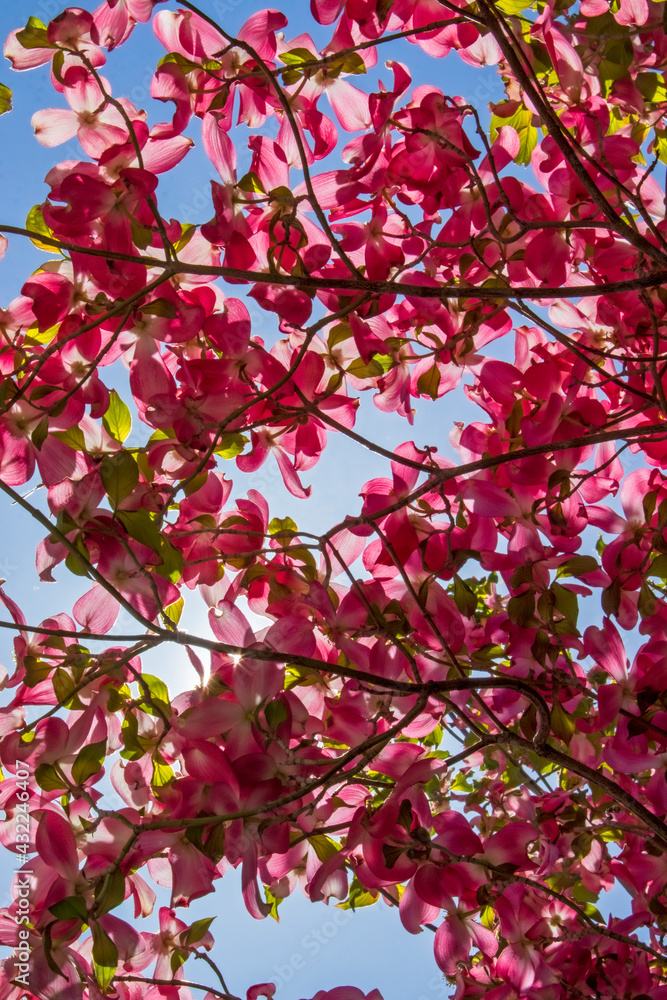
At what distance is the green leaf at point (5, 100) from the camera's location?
0.86 meters

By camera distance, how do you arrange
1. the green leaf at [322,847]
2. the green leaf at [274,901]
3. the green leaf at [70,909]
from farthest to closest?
the green leaf at [274,901]
the green leaf at [322,847]
the green leaf at [70,909]

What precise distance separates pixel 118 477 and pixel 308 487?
0.32 meters

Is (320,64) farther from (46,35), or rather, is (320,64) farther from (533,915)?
(533,915)

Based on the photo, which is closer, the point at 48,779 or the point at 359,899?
the point at 48,779

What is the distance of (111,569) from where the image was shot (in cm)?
82

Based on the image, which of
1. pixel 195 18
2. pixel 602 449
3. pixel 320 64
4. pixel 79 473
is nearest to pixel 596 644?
pixel 602 449

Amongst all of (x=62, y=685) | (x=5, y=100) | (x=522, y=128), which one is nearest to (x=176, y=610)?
(x=62, y=685)

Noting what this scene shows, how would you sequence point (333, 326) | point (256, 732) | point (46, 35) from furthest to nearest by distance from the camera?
point (333, 326), point (46, 35), point (256, 732)

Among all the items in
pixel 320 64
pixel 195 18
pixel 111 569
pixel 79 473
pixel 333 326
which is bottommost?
pixel 111 569

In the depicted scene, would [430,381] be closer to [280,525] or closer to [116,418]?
[280,525]

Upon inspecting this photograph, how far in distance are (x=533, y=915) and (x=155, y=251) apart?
1074mm

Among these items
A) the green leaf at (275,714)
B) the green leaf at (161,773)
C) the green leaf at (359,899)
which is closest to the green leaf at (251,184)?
the green leaf at (275,714)

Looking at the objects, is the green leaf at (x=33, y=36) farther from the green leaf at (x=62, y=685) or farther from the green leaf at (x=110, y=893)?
the green leaf at (x=110, y=893)

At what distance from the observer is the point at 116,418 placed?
35.8 inches
